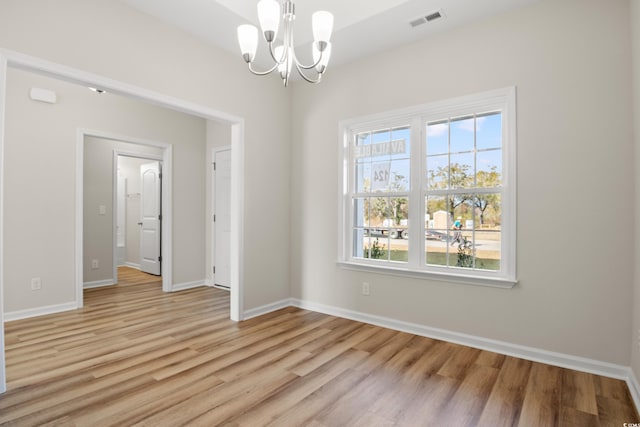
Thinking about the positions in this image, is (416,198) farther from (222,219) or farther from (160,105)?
(222,219)

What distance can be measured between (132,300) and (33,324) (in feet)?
3.76

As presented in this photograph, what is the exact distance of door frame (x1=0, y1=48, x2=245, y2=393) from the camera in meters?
2.16

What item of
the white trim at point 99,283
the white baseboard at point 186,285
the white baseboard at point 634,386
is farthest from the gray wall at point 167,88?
the white baseboard at point 634,386

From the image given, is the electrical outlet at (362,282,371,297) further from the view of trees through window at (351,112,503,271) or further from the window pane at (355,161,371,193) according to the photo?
the window pane at (355,161,371,193)

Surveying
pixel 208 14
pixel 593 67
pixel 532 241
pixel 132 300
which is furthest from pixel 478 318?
pixel 132 300

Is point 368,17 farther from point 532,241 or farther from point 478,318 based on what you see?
point 478,318

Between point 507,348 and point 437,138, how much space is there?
201 centimetres

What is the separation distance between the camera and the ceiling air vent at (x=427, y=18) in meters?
2.91

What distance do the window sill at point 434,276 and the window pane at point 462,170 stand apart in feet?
2.82

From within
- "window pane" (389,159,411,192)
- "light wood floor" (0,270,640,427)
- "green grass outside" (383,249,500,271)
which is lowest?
"light wood floor" (0,270,640,427)

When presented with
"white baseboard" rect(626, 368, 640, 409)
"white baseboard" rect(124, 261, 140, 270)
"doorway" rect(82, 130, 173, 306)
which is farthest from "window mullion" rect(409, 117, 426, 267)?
"white baseboard" rect(124, 261, 140, 270)

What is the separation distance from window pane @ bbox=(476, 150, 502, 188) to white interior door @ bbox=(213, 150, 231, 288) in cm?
373

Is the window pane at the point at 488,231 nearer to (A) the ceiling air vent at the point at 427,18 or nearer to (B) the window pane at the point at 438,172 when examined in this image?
(B) the window pane at the point at 438,172

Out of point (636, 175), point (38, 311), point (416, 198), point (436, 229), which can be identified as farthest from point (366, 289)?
point (38, 311)
